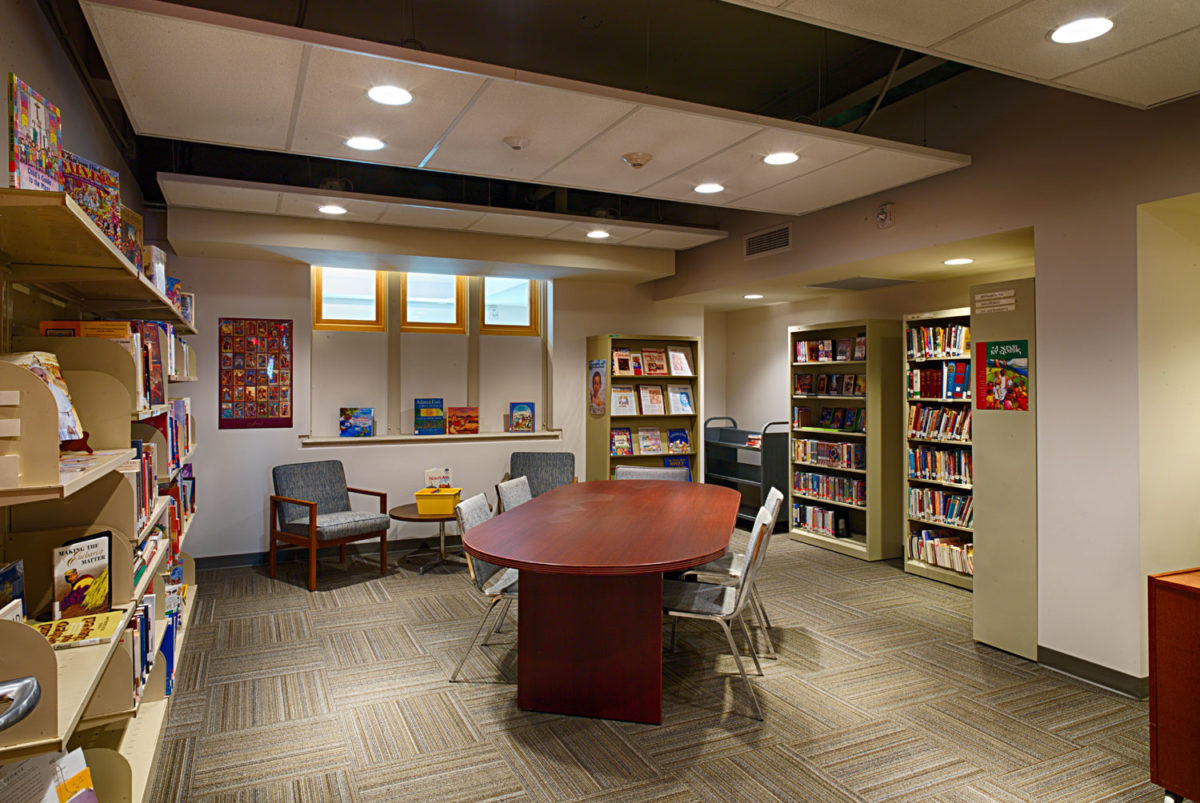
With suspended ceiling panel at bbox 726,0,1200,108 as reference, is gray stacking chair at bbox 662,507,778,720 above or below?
below

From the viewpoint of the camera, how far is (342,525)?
5359 millimetres

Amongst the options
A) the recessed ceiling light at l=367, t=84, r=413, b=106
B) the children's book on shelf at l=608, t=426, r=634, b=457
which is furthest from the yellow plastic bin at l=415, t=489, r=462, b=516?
the recessed ceiling light at l=367, t=84, r=413, b=106

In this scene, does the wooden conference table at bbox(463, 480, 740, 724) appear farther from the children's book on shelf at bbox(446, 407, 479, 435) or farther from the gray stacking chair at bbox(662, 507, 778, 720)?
the children's book on shelf at bbox(446, 407, 479, 435)

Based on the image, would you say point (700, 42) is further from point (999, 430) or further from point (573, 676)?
point (573, 676)

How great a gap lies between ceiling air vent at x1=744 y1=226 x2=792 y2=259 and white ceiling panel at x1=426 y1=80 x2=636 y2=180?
2293mm

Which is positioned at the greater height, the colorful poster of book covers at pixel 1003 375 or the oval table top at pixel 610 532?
the colorful poster of book covers at pixel 1003 375

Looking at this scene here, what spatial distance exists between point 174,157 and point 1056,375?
5.61 m

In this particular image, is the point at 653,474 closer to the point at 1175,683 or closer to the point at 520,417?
the point at 520,417

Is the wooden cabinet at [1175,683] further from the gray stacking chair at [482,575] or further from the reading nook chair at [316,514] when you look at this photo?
the reading nook chair at [316,514]

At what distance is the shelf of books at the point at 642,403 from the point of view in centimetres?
698

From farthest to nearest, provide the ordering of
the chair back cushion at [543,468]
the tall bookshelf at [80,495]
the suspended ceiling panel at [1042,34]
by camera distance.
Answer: the chair back cushion at [543,468] < the suspended ceiling panel at [1042,34] < the tall bookshelf at [80,495]

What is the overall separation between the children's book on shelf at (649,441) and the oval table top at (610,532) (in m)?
2.38

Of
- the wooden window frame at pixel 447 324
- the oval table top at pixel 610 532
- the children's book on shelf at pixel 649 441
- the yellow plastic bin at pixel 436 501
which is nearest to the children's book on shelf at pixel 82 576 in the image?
the oval table top at pixel 610 532

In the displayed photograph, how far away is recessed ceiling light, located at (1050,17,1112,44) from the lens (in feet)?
7.66
